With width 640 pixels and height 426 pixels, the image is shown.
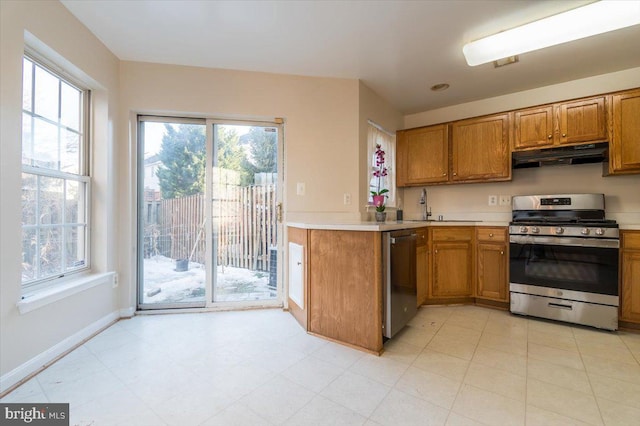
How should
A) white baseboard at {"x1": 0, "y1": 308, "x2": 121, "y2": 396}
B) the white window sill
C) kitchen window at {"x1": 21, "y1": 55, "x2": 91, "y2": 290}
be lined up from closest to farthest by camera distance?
1. white baseboard at {"x1": 0, "y1": 308, "x2": 121, "y2": 396}
2. the white window sill
3. kitchen window at {"x1": 21, "y1": 55, "x2": 91, "y2": 290}

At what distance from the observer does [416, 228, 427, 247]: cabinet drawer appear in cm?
262

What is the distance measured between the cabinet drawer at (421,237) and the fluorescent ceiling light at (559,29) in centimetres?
160

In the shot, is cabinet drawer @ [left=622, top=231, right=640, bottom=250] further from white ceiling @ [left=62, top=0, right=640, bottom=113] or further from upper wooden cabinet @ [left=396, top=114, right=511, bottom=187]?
white ceiling @ [left=62, top=0, right=640, bottom=113]

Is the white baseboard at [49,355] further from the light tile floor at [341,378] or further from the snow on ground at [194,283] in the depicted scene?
the snow on ground at [194,283]

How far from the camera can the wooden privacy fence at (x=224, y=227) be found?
2746 millimetres

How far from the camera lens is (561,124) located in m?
2.68

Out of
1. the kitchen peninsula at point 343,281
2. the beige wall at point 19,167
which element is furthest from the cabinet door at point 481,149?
the beige wall at point 19,167

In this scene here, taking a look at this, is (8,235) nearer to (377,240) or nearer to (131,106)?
(131,106)

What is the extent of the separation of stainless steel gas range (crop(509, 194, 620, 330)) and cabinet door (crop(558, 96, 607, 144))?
57 centimetres

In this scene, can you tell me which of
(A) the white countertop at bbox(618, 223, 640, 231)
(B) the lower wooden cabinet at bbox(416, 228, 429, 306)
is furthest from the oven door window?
(B) the lower wooden cabinet at bbox(416, 228, 429, 306)

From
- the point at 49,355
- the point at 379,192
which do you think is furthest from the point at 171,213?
the point at 379,192

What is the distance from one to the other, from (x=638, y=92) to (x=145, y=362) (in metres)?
4.54

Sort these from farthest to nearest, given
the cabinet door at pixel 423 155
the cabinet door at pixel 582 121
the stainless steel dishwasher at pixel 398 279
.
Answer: the cabinet door at pixel 423 155 < the cabinet door at pixel 582 121 < the stainless steel dishwasher at pixel 398 279

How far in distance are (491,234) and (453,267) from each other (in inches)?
20.8
